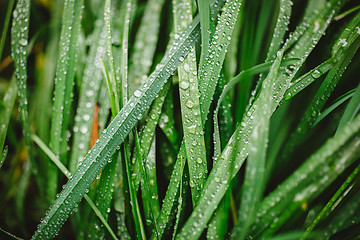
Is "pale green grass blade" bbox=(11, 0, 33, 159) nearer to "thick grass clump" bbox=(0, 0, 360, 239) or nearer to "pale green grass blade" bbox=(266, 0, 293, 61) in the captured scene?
"thick grass clump" bbox=(0, 0, 360, 239)

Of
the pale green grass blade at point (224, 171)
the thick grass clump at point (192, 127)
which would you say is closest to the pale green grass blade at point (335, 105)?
the thick grass clump at point (192, 127)

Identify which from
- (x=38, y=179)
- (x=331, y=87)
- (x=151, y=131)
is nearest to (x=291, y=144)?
(x=331, y=87)

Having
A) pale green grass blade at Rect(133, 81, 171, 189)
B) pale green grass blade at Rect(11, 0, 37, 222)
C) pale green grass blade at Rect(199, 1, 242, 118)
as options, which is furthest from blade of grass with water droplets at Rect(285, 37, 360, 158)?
pale green grass blade at Rect(11, 0, 37, 222)

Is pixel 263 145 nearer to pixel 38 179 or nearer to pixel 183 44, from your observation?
pixel 183 44

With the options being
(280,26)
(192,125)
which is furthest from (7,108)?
(280,26)

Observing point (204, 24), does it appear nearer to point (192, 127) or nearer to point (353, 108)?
point (192, 127)
